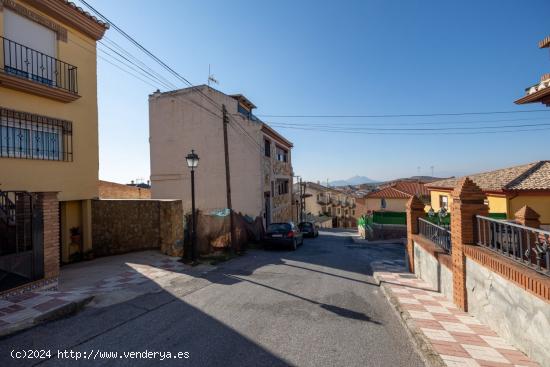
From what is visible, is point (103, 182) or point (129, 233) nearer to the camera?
point (129, 233)

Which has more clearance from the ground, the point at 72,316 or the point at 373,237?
the point at 72,316

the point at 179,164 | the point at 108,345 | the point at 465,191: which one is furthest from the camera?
the point at 179,164

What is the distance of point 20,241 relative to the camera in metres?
6.08

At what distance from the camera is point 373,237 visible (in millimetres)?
23812

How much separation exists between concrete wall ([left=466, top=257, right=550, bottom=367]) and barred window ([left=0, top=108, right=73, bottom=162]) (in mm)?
11737

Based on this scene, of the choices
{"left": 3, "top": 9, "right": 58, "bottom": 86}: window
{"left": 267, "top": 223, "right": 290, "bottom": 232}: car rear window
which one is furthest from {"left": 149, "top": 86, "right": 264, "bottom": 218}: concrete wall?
{"left": 3, "top": 9, "right": 58, "bottom": 86}: window

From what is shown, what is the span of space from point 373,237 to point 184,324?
2086 cm

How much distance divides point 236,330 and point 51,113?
366 inches

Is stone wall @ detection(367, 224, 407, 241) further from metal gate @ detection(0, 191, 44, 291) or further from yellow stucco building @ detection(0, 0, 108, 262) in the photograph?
metal gate @ detection(0, 191, 44, 291)

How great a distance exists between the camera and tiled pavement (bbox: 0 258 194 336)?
4.77 metres

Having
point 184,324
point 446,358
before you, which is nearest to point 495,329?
point 446,358

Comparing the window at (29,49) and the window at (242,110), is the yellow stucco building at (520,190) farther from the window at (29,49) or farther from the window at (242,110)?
the window at (29,49)

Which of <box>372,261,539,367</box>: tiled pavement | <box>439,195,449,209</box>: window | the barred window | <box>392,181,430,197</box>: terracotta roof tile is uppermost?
the barred window

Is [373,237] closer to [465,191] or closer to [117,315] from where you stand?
[465,191]
